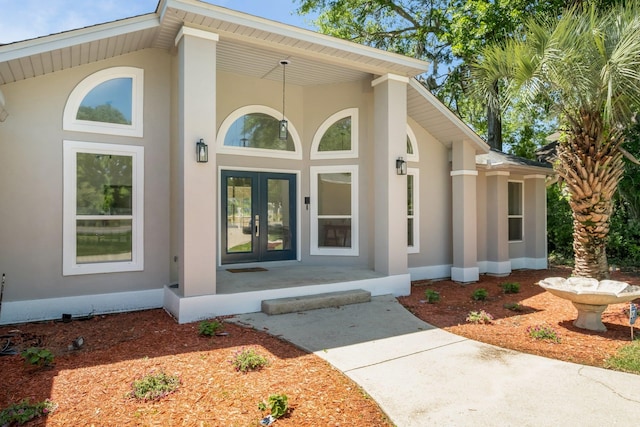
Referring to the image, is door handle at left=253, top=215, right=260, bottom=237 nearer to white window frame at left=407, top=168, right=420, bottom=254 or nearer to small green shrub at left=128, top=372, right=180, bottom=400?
white window frame at left=407, top=168, right=420, bottom=254

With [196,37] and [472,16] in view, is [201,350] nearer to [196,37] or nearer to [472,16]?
[196,37]

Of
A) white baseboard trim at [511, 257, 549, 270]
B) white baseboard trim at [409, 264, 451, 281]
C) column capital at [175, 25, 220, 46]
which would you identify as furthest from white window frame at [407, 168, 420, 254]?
column capital at [175, 25, 220, 46]

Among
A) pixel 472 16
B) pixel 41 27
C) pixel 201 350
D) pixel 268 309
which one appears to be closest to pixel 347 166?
pixel 268 309

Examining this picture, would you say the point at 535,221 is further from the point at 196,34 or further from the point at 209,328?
the point at 196,34

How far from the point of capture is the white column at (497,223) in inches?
414

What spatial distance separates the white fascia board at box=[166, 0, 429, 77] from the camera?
18.5 ft

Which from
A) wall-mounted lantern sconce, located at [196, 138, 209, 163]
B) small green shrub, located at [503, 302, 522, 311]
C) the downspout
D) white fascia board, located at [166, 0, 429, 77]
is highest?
white fascia board, located at [166, 0, 429, 77]

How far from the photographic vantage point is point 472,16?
13.5m

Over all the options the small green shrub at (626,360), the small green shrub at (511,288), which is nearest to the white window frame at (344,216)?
the small green shrub at (511,288)

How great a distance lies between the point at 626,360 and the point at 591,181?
11.3 ft

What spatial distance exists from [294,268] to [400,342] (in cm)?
380

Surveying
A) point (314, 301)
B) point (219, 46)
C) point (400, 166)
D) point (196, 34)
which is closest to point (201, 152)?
point (196, 34)

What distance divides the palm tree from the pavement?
361 centimetres

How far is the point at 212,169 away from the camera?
19.9 ft
